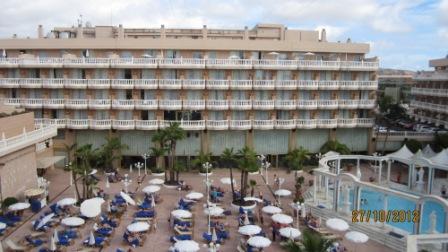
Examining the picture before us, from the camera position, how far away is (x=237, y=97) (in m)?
49.0

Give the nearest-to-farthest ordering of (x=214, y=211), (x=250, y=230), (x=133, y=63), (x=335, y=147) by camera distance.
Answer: (x=250, y=230)
(x=214, y=211)
(x=133, y=63)
(x=335, y=147)

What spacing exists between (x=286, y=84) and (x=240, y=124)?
Answer: 7.53m

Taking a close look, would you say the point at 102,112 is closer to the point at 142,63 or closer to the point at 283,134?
the point at 142,63

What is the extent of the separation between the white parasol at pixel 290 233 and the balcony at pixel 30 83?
35.4 meters

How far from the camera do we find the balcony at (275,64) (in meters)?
47.8

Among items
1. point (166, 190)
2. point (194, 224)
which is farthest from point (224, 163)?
point (194, 224)

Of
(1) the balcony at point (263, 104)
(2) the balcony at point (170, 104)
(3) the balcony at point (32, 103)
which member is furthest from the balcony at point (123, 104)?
(1) the balcony at point (263, 104)

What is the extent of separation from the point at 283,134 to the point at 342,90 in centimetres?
947

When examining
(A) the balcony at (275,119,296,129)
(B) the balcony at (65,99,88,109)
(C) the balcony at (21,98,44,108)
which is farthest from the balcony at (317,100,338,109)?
(C) the balcony at (21,98,44,108)

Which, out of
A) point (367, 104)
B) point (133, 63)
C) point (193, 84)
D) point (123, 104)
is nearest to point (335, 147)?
point (367, 104)

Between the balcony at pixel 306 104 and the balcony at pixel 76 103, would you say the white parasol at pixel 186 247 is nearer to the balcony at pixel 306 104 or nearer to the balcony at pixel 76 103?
the balcony at pixel 76 103

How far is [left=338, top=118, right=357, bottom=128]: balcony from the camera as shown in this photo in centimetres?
5034

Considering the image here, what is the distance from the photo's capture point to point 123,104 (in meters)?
47.3

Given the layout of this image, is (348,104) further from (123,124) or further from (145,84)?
(123,124)
